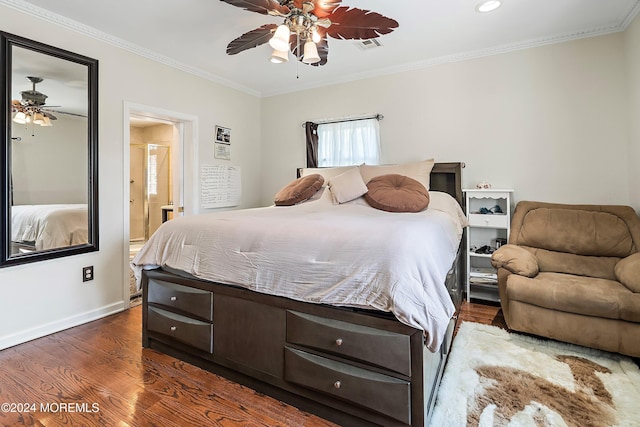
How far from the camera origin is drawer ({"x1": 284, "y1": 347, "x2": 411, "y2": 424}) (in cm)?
138

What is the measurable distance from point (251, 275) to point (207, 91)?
308 cm

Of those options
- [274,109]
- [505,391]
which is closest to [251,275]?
[505,391]

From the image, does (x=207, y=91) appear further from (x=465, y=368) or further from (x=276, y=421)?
(x=465, y=368)

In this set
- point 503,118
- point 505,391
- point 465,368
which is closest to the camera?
point 505,391

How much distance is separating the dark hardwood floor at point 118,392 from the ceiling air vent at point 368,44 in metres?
3.12

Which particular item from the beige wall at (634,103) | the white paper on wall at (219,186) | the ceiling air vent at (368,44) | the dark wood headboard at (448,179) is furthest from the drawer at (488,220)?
the white paper on wall at (219,186)

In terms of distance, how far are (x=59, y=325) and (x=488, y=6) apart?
14.3ft

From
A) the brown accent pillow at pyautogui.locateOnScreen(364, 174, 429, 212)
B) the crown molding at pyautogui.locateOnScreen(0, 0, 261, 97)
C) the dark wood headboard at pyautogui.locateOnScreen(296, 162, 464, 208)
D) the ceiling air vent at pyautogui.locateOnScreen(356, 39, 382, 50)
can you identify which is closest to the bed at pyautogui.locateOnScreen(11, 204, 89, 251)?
the crown molding at pyautogui.locateOnScreen(0, 0, 261, 97)

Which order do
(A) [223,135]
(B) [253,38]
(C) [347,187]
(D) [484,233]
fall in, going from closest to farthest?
(B) [253,38]
(C) [347,187]
(D) [484,233]
(A) [223,135]

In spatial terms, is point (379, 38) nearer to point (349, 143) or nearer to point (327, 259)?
point (349, 143)

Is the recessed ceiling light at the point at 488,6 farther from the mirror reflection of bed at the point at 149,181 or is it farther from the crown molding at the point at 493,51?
the mirror reflection of bed at the point at 149,181

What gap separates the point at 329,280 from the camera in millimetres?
1521

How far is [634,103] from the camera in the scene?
2.63 metres

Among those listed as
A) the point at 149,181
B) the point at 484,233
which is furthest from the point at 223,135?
the point at 484,233
